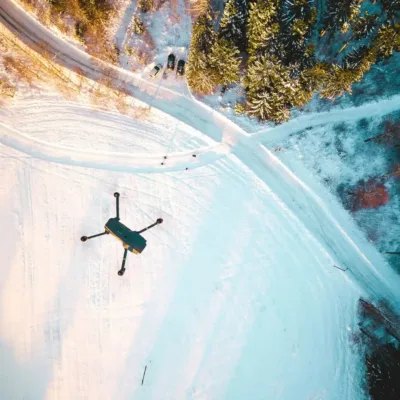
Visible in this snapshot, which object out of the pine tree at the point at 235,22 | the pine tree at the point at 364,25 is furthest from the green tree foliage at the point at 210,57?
the pine tree at the point at 364,25

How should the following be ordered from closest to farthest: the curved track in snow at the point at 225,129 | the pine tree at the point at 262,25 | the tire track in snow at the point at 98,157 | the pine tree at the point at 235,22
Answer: the pine tree at the point at 262,25, the pine tree at the point at 235,22, the curved track in snow at the point at 225,129, the tire track in snow at the point at 98,157

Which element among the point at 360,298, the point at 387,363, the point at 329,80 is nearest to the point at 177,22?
the point at 329,80

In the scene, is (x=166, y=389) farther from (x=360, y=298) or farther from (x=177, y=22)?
(x=177, y=22)

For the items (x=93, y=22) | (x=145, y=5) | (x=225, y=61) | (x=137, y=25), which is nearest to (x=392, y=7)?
(x=225, y=61)

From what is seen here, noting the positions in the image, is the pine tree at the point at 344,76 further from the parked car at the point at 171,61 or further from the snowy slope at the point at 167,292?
the parked car at the point at 171,61

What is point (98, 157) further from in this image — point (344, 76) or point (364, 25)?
point (364, 25)

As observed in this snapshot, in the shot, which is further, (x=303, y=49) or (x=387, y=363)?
(x=387, y=363)

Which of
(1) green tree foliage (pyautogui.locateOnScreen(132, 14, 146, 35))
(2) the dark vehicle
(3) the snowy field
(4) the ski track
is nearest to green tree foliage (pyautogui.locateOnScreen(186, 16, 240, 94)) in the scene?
(2) the dark vehicle
